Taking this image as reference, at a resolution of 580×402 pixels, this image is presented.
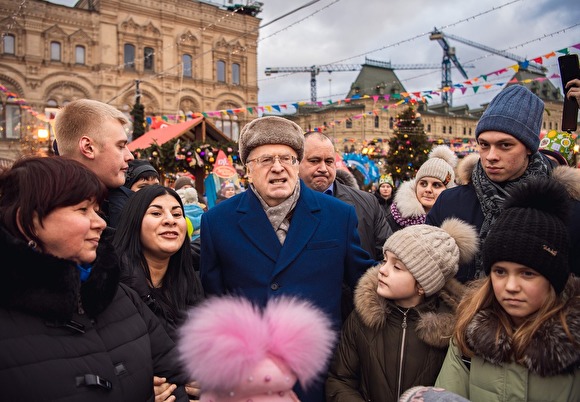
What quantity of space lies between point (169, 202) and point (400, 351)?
1.65 meters

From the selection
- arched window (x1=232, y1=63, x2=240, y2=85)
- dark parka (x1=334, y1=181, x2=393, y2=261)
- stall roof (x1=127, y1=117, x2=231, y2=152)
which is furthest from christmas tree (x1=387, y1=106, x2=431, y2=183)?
dark parka (x1=334, y1=181, x2=393, y2=261)

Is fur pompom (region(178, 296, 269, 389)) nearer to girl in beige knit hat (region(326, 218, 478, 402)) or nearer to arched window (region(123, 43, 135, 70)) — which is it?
girl in beige knit hat (region(326, 218, 478, 402))

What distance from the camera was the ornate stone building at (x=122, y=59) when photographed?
30.2 m

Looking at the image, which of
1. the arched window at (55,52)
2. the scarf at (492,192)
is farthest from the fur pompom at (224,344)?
the arched window at (55,52)

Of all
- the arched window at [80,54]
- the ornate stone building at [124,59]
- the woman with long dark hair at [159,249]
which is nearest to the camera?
the woman with long dark hair at [159,249]

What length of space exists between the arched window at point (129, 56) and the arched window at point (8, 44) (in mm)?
7311

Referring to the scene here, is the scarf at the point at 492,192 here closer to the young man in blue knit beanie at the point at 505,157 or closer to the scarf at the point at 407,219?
the young man in blue knit beanie at the point at 505,157

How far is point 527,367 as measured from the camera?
72.2 inches

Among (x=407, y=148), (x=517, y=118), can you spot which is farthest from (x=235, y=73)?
(x=517, y=118)

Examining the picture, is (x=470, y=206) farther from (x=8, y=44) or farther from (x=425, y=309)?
(x=8, y=44)

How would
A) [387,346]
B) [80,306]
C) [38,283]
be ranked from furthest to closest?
[387,346]
[80,306]
[38,283]

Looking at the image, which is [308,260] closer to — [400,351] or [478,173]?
[400,351]

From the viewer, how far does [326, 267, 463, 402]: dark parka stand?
7.19ft

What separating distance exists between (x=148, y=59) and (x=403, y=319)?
36813 millimetres
